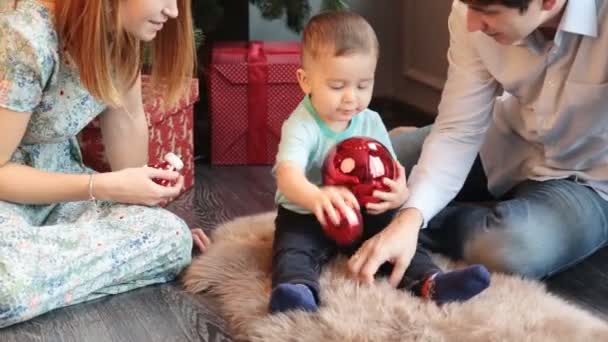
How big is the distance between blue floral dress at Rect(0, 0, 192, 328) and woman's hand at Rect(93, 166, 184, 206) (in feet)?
0.11

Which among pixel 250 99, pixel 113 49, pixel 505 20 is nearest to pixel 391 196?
pixel 505 20

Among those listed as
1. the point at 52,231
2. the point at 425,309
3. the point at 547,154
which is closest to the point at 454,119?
the point at 547,154

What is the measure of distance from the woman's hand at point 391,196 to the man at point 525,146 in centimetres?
3

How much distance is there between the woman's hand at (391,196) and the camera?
4.06ft

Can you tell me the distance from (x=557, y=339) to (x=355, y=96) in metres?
0.48

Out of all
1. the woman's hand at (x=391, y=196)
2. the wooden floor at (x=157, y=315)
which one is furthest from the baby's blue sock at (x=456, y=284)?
the wooden floor at (x=157, y=315)

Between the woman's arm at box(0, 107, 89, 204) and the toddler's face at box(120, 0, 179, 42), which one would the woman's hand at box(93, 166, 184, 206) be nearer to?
the woman's arm at box(0, 107, 89, 204)

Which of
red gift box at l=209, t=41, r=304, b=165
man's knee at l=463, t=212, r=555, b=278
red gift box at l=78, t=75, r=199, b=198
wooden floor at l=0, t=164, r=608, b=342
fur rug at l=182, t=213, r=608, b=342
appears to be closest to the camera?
fur rug at l=182, t=213, r=608, b=342

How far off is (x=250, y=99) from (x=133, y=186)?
80 cm

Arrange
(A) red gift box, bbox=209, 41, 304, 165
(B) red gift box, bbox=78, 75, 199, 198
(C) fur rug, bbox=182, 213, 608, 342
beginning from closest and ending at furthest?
(C) fur rug, bbox=182, 213, 608, 342
(B) red gift box, bbox=78, 75, 199, 198
(A) red gift box, bbox=209, 41, 304, 165

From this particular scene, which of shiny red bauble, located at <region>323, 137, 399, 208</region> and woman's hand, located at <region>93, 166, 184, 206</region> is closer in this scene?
shiny red bauble, located at <region>323, 137, 399, 208</region>

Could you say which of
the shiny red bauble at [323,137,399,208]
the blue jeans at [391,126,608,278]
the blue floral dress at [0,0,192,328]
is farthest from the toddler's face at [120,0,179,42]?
the blue jeans at [391,126,608,278]

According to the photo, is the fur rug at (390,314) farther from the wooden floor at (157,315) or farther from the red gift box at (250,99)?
the red gift box at (250,99)

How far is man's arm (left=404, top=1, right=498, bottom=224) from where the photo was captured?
4.61 feet
